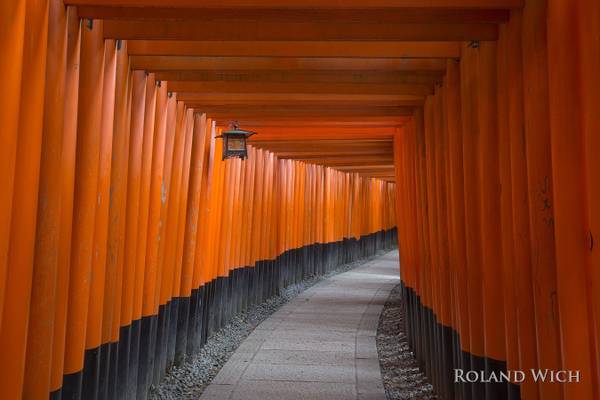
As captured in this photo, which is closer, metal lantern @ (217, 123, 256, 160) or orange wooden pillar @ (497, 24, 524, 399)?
orange wooden pillar @ (497, 24, 524, 399)

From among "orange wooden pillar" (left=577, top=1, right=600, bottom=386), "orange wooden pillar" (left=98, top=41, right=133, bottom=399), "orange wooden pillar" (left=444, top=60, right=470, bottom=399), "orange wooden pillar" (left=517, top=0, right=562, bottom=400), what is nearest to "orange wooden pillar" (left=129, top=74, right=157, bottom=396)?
"orange wooden pillar" (left=98, top=41, right=133, bottom=399)

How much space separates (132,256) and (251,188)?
19.4 feet

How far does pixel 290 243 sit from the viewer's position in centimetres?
1390

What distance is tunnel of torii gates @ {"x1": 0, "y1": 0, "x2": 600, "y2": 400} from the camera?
2469 mm

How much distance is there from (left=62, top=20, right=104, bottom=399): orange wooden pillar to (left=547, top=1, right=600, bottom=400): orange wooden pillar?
9.24 ft

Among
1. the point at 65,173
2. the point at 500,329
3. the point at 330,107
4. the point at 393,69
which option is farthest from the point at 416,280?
the point at 65,173

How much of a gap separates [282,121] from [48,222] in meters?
4.67

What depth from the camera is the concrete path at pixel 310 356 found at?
6.09 meters

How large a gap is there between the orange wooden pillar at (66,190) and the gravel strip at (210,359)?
103 inches

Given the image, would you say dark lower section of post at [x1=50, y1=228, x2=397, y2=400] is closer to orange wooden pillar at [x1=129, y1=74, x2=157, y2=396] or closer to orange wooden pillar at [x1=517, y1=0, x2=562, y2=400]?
orange wooden pillar at [x1=129, y1=74, x2=157, y2=396]

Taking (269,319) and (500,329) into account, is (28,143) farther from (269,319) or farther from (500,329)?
(269,319)

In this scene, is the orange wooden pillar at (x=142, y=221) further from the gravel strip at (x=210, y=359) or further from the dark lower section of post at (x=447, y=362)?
the dark lower section of post at (x=447, y=362)

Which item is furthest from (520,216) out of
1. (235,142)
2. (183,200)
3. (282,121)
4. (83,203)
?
(282,121)

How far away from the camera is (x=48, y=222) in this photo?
3133 millimetres
